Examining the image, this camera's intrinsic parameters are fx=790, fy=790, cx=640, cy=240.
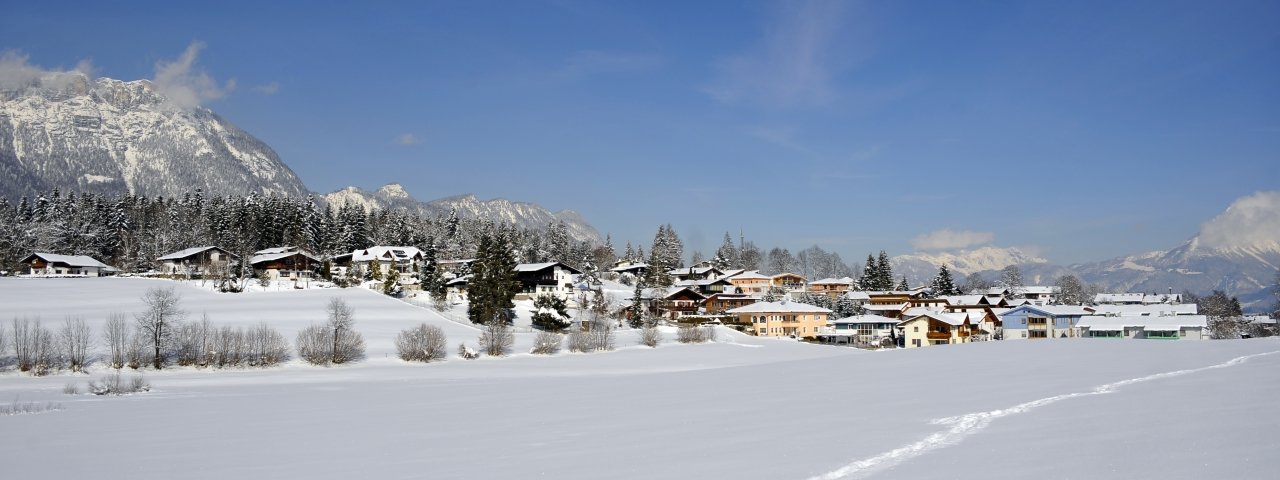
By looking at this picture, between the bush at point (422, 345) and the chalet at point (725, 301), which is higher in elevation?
the chalet at point (725, 301)

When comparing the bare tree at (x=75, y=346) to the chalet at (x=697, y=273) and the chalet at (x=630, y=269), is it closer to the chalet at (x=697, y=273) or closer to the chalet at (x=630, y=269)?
the chalet at (x=630, y=269)

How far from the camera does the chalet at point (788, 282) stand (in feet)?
437

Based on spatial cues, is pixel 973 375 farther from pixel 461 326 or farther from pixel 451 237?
pixel 451 237

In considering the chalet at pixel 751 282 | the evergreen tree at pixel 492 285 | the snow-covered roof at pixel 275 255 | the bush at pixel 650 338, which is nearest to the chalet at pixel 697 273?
the chalet at pixel 751 282

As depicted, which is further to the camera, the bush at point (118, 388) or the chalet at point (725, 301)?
the chalet at point (725, 301)

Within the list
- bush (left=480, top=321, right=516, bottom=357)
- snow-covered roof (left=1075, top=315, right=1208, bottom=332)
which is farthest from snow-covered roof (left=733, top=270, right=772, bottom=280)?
bush (left=480, top=321, right=516, bottom=357)

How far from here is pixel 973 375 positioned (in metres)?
30.9

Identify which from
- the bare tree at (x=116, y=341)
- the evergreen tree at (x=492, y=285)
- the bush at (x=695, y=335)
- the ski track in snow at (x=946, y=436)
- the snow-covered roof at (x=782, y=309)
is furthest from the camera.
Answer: the snow-covered roof at (x=782, y=309)

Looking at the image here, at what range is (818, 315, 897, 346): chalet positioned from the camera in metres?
89.3

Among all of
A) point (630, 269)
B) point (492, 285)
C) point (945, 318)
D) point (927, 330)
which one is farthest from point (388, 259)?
point (945, 318)

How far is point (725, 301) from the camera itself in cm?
10875

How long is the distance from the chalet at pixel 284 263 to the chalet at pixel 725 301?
51282 millimetres

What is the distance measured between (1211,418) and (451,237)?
5452 inches

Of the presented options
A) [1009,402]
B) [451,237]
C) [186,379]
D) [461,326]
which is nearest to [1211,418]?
[1009,402]
